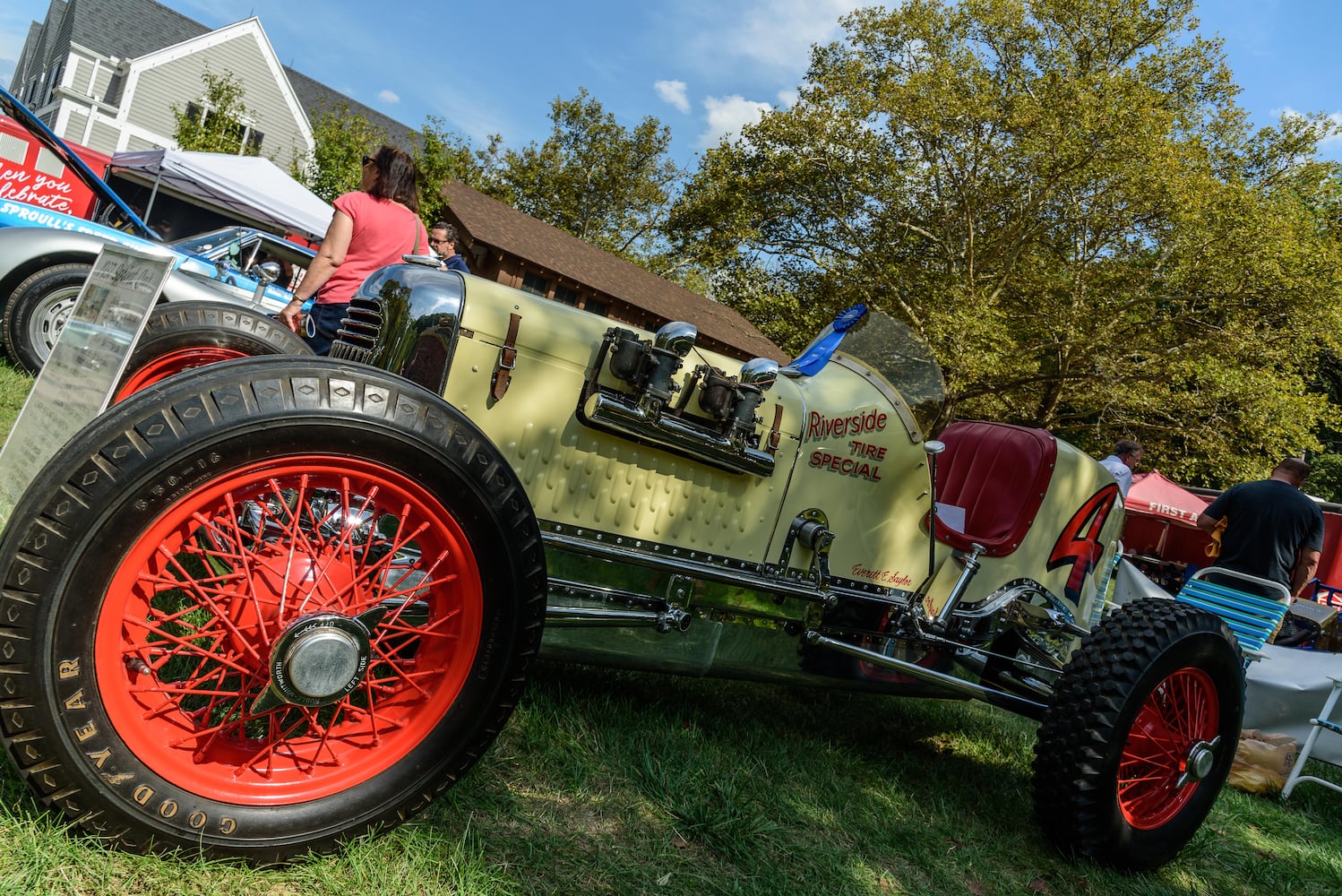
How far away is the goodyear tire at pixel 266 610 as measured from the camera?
A: 1592mm

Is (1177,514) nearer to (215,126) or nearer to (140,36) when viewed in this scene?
(215,126)

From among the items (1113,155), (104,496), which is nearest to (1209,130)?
(1113,155)

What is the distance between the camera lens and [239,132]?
3222 cm

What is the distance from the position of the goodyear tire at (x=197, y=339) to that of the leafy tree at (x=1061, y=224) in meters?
15.7

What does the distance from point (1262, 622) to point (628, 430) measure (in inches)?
178

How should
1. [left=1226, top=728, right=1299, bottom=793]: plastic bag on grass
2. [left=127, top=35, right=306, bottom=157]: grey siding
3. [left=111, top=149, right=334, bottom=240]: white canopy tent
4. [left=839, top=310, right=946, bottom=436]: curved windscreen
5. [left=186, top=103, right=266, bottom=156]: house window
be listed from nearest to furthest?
1. [left=839, top=310, right=946, bottom=436]: curved windscreen
2. [left=1226, top=728, right=1299, bottom=793]: plastic bag on grass
3. [left=111, top=149, right=334, bottom=240]: white canopy tent
4. [left=186, top=103, right=266, bottom=156]: house window
5. [left=127, top=35, right=306, bottom=157]: grey siding

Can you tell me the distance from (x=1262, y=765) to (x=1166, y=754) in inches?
90.0

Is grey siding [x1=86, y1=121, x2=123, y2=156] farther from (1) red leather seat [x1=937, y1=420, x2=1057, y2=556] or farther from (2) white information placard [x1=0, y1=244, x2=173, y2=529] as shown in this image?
(1) red leather seat [x1=937, y1=420, x2=1057, y2=556]

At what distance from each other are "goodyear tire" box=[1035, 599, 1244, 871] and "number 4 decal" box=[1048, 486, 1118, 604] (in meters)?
0.63

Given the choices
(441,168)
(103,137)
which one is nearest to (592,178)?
(441,168)

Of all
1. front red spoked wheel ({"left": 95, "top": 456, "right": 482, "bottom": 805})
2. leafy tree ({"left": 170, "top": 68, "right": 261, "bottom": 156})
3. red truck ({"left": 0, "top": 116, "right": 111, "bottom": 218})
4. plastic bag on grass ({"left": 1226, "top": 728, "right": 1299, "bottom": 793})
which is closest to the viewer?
front red spoked wheel ({"left": 95, "top": 456, "right": 482, "bottom": 805})

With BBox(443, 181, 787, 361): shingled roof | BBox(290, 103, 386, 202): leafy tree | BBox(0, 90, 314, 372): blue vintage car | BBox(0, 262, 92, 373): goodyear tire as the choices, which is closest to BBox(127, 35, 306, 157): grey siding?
BBox(290, 103, 386, 202): leafy tree

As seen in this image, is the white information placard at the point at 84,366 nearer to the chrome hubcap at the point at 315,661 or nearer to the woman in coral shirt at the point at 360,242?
the woman in coral shirt at the point at 360,242

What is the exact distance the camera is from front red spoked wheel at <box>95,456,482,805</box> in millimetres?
1745
